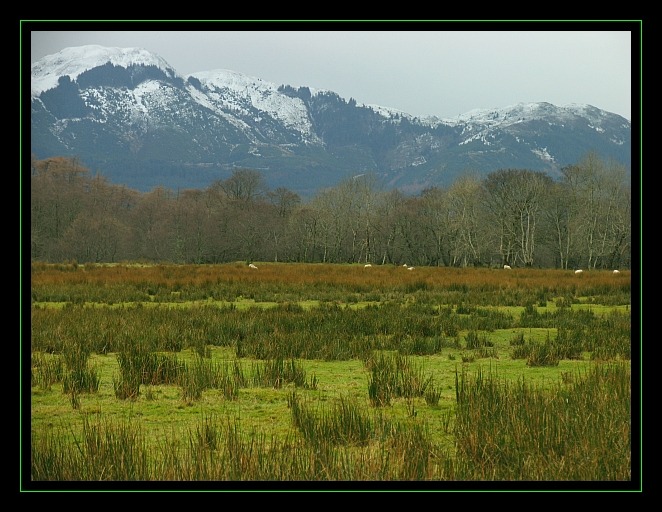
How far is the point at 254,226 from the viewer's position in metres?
72.3

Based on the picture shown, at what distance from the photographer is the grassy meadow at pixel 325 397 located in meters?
5.30

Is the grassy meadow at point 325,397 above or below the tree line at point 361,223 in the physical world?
below

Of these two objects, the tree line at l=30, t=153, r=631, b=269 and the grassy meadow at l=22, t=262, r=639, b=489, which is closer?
the grassy meadow at l=22, t=262, r=639, b=489

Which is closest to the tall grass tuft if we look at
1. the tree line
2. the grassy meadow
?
the grassy meadow

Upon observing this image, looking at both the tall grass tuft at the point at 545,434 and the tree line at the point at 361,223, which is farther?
the tree line at the point at 361,223

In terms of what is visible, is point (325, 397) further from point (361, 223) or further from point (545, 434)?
point (361, 223)

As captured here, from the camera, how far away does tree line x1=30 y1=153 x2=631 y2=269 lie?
57438 mm

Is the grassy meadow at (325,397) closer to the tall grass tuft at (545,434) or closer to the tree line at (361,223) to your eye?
the tall grass tuft at (545,434)

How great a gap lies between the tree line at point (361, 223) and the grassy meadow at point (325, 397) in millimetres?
42395

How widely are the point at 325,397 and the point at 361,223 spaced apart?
2673 inches

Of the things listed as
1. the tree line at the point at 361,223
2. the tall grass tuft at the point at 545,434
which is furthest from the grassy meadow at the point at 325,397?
the tree line at the point at 361,223

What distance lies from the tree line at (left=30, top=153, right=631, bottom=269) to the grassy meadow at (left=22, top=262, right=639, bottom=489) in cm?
4239

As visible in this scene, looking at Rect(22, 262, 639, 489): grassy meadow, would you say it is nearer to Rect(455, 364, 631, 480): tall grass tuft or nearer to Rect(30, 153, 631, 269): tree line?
Rect(455, 364, 631, 480): tall grass tuft
